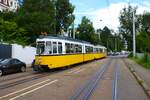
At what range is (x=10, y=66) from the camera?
2825 cm

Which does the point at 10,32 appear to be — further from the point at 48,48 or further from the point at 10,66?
the point at 10,66

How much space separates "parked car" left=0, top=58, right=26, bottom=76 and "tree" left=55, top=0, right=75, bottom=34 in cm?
4889

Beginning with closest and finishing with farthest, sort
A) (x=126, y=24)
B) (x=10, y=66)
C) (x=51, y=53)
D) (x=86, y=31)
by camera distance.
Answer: (x=10, y=66) < (x=51, y=53) < (x=126, y=24) < (x=86, y=31)

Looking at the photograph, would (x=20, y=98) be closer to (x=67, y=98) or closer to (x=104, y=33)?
(x=67, y=98)

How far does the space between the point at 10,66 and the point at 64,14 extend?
52.1 metres

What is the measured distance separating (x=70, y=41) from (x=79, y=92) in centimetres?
1867

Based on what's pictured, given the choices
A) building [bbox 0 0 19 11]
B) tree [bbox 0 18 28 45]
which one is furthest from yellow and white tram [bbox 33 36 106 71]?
building [bbox 0 0 19 11]

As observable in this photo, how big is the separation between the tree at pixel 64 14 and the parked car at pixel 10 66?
48886mm

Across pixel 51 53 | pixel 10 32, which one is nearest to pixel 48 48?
pixel 51 53

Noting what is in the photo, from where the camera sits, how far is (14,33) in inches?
1854

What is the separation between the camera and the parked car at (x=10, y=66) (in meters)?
27.1

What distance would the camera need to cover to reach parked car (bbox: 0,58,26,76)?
2711 cm

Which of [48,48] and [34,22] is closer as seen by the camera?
[48,48]

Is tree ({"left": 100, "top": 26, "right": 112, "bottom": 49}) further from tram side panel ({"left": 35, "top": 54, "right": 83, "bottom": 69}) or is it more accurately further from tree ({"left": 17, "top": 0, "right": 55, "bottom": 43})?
tram side panel ({"left": 35, "top": 54, "right": 83, "bottom": 69})
